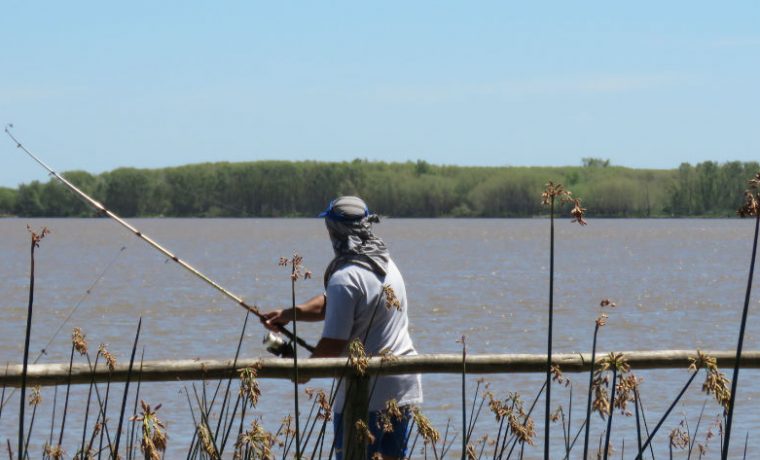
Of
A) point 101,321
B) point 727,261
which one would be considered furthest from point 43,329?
point 727,261

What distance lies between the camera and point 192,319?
81.9ft

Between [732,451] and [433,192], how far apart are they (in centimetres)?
14964

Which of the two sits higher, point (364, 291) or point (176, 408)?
point (364, 291)

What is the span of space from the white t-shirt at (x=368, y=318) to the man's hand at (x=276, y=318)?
276 mm

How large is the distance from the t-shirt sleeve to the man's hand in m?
0.25

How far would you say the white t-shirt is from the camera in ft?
14.9

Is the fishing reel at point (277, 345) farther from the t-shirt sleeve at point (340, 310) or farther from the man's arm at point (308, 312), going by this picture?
the t-shirt sleeve at point (340, 310)

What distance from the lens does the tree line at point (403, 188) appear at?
148 m

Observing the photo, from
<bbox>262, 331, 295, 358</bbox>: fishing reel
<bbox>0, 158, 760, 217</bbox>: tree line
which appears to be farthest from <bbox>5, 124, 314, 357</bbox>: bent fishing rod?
<bbox>0, 158, 760, 217</bbox>: tree line

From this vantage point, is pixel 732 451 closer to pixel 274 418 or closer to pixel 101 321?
pixel 274 418

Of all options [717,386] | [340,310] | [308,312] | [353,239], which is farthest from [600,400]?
[308,312]

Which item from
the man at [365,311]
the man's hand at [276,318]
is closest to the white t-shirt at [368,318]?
the man at [365,311]

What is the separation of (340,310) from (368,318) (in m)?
0.11

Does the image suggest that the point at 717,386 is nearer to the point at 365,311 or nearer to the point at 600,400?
the point at 600,400
